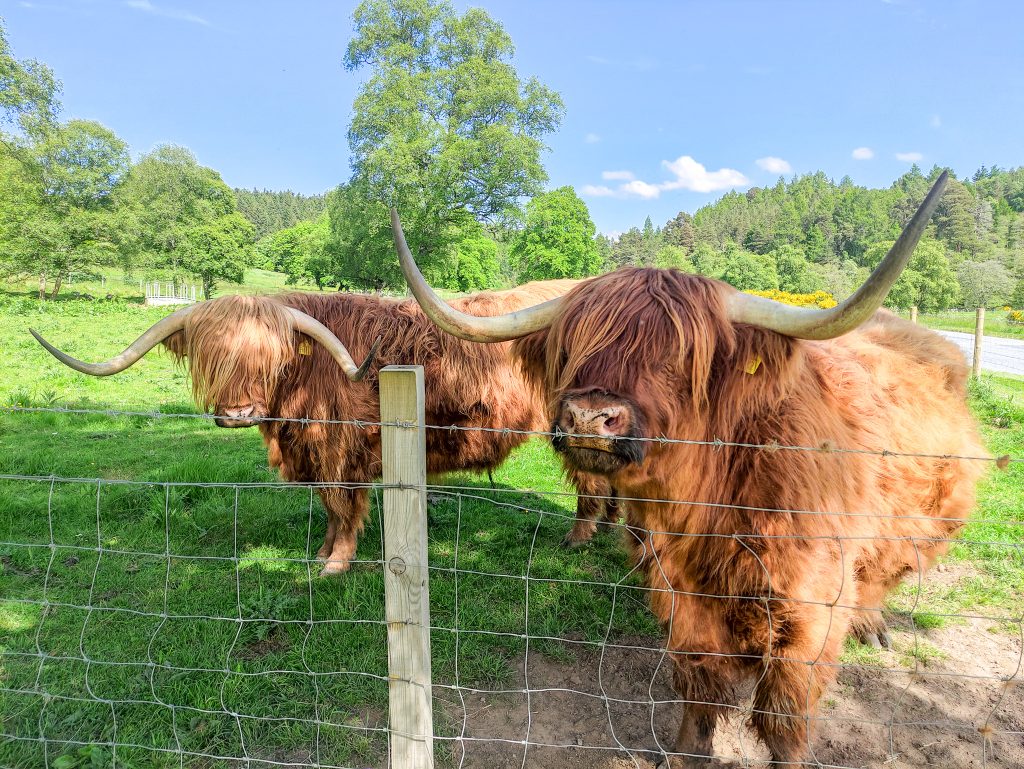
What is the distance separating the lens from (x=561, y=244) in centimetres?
4659

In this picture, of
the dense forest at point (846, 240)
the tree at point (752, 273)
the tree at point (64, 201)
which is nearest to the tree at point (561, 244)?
the dense forest at point (846, 240)

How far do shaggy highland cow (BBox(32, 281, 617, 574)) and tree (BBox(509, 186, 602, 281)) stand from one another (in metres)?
41.5

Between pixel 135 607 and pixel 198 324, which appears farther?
pixel 198 324

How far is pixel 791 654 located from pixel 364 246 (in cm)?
2927

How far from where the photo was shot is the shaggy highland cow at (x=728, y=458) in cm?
180

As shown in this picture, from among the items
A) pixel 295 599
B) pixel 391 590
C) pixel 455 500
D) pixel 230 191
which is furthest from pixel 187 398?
pixel 230 191

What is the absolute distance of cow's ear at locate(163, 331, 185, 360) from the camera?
13.6 ft

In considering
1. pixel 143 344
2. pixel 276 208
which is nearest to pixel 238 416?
pixel 143 344

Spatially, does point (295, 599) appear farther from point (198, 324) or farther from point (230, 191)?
point (230, 191)

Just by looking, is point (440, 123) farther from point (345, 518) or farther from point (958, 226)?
point (958, 226)

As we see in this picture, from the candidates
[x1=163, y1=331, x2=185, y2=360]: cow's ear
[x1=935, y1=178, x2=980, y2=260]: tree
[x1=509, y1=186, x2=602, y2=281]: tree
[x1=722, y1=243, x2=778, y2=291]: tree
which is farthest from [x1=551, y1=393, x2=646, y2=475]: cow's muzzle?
[x1=935, y1=178, x2=980, y2=260]: tree

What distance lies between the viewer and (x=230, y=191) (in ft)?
176

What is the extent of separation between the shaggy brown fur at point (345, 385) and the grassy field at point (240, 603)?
A: 0.58 metres

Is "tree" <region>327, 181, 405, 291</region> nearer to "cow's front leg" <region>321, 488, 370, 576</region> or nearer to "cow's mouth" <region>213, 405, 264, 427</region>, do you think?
Answer: "cow's front leg" <region>321, 488, 370, 576</region>
